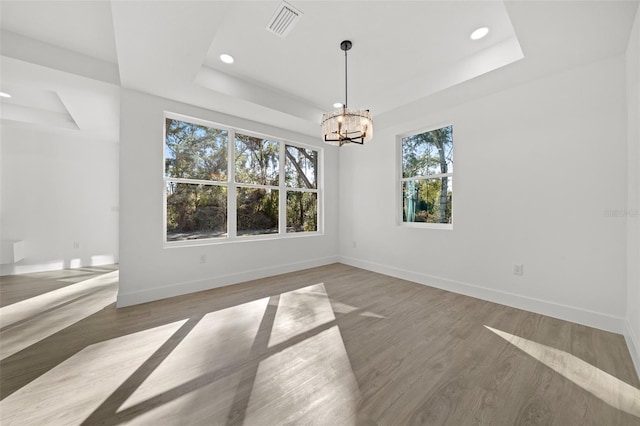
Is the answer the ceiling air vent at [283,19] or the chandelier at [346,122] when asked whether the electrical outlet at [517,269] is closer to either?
the chandelier at [346,122]

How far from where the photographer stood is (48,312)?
2807 millimetres

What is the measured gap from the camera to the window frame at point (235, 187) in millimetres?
3484

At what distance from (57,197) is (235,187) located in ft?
12.8

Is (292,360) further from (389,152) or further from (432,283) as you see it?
(389,152)

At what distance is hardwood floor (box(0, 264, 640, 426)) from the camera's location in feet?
4.68

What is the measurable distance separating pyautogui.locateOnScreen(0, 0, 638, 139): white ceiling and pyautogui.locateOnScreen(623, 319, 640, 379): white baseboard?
2.54m

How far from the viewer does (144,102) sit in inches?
125

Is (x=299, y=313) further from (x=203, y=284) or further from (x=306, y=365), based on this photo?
(x=203, y=284)

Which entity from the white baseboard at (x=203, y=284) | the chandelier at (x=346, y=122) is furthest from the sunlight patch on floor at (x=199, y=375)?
the chandelier at (x=346, y=122)

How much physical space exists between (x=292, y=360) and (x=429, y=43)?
133 inches

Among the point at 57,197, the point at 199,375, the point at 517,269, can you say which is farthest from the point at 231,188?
the point at 517,269

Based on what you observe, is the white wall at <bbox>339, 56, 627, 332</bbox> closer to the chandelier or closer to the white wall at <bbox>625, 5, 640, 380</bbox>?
the white wall at <bbox>625, 5, 640, 380</bbox>

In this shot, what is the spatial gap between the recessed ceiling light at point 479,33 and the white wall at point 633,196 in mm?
996

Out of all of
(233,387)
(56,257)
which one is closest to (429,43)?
(233,387)
